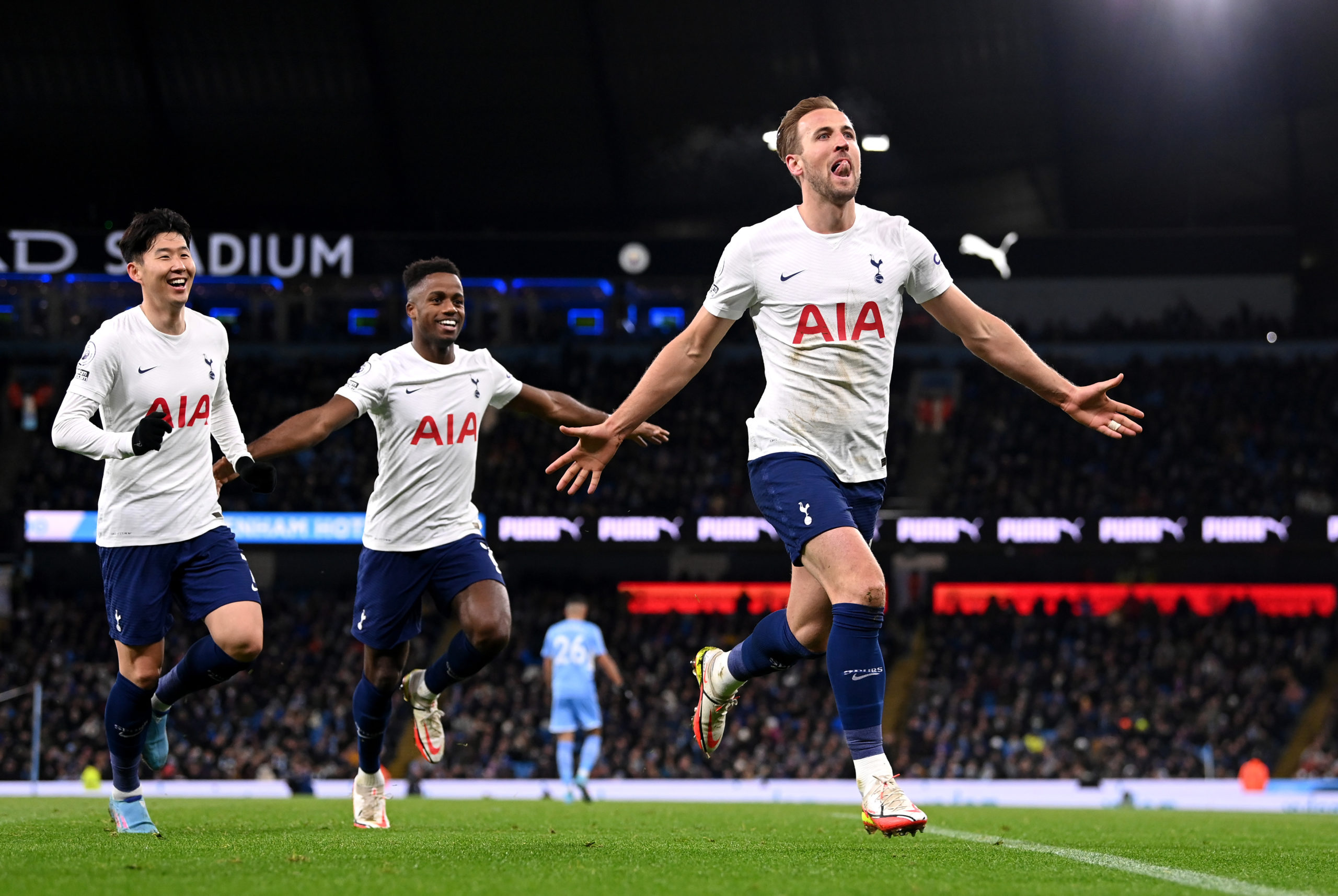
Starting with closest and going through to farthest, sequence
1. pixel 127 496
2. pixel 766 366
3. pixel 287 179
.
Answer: pixel 766 366
pixel 127 496
pixel 287 179

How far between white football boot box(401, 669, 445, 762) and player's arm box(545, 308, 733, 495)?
2.42m

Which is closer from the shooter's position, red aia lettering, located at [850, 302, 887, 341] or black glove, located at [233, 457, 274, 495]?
red aia lettering, located at [850, 302, 887, 341]

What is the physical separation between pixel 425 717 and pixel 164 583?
69.7 inches

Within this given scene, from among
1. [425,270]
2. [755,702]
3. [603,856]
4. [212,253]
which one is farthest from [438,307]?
[212,253]

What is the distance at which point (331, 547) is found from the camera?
30297 millimetres

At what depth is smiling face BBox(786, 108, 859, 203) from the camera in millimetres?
5762

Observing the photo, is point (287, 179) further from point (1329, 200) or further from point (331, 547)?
point (1329, 200)

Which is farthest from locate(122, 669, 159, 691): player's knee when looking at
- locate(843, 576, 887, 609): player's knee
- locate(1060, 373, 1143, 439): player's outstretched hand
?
locate(1060, 373, 1143, 439): player's outstretched hand

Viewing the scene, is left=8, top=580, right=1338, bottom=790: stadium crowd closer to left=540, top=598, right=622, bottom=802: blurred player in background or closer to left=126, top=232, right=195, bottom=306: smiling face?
left=540, top=598, right=622, bottom=802: blurred player in background

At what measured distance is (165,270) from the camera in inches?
264

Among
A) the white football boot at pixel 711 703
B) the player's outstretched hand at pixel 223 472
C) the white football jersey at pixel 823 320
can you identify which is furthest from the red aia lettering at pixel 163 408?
the white football boot at pixel 711 703

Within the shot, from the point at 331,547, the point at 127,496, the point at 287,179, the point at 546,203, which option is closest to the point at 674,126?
the point at 546,203

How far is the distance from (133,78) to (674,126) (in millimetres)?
10099

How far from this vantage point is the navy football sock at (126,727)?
6.67 meters
